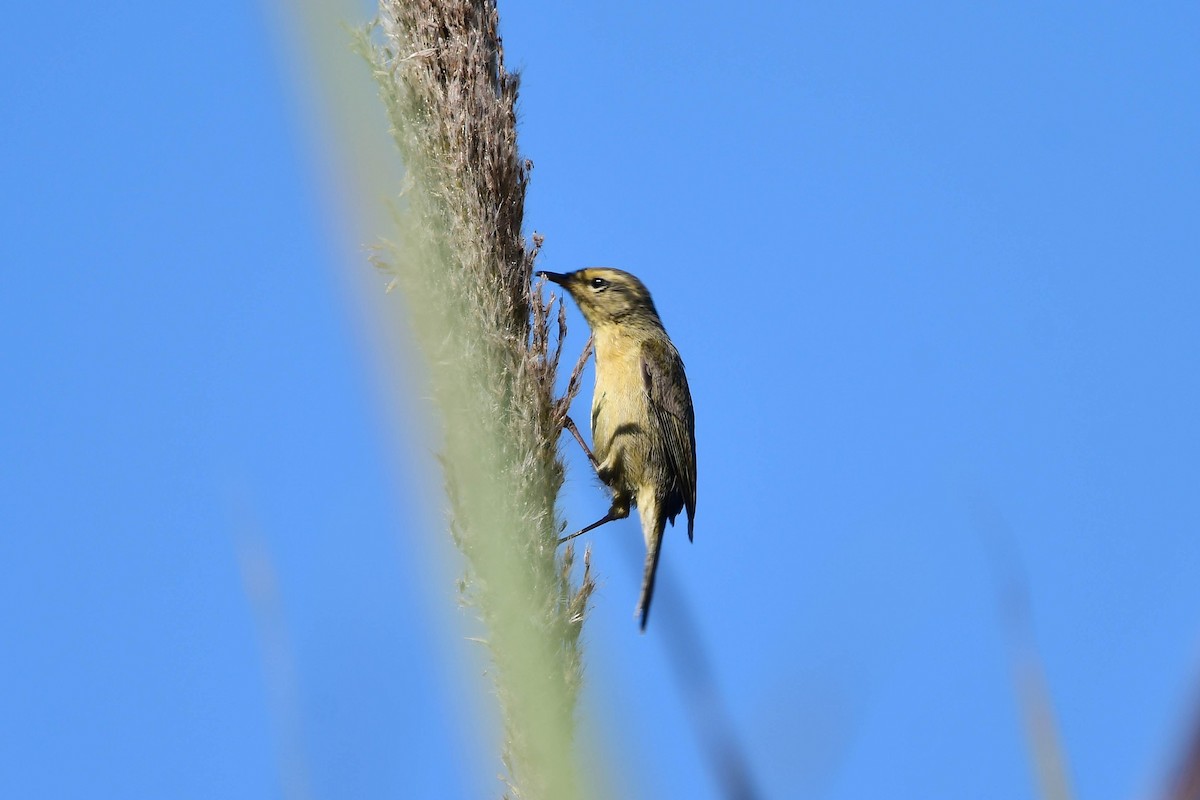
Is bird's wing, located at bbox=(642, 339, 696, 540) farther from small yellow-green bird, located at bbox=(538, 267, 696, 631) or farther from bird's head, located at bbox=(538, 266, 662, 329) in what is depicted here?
bird's head, located at bbox=(538, 266, 662, 329)

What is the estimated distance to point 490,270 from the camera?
116 inches

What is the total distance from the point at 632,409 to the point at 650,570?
1365 millimetres

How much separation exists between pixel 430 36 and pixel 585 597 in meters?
1.66

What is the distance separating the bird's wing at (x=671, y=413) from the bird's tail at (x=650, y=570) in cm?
34

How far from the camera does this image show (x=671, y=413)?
5484 millimetres

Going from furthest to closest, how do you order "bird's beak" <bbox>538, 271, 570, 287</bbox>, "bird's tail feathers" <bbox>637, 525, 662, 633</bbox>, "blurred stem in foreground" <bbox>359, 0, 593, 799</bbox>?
1. "bird's beak" <bbox>538, 271, 570, 287</bbox>
2. "bird's tail feathers" <bbox>637, 525, 662, 633</bbox>
3. "blurred stem in foreground" <bbox>359, 0, 593, 799</bbox>

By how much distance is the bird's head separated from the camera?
5.44m

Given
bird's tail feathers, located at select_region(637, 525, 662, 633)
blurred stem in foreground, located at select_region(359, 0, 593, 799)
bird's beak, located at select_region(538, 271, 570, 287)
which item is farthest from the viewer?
bird's beak, located at select_region(538, 271, 570, 287)

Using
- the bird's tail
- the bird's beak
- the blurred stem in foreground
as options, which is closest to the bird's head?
the bird's beak

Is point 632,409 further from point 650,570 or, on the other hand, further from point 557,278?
point 650,570

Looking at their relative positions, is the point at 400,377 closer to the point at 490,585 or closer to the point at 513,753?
the point at 490,585

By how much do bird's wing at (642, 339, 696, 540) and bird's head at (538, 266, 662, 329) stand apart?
0.20 metres

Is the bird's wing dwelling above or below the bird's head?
below

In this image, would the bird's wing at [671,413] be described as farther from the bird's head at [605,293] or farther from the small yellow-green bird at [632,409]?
the bird's head at [605,293]
